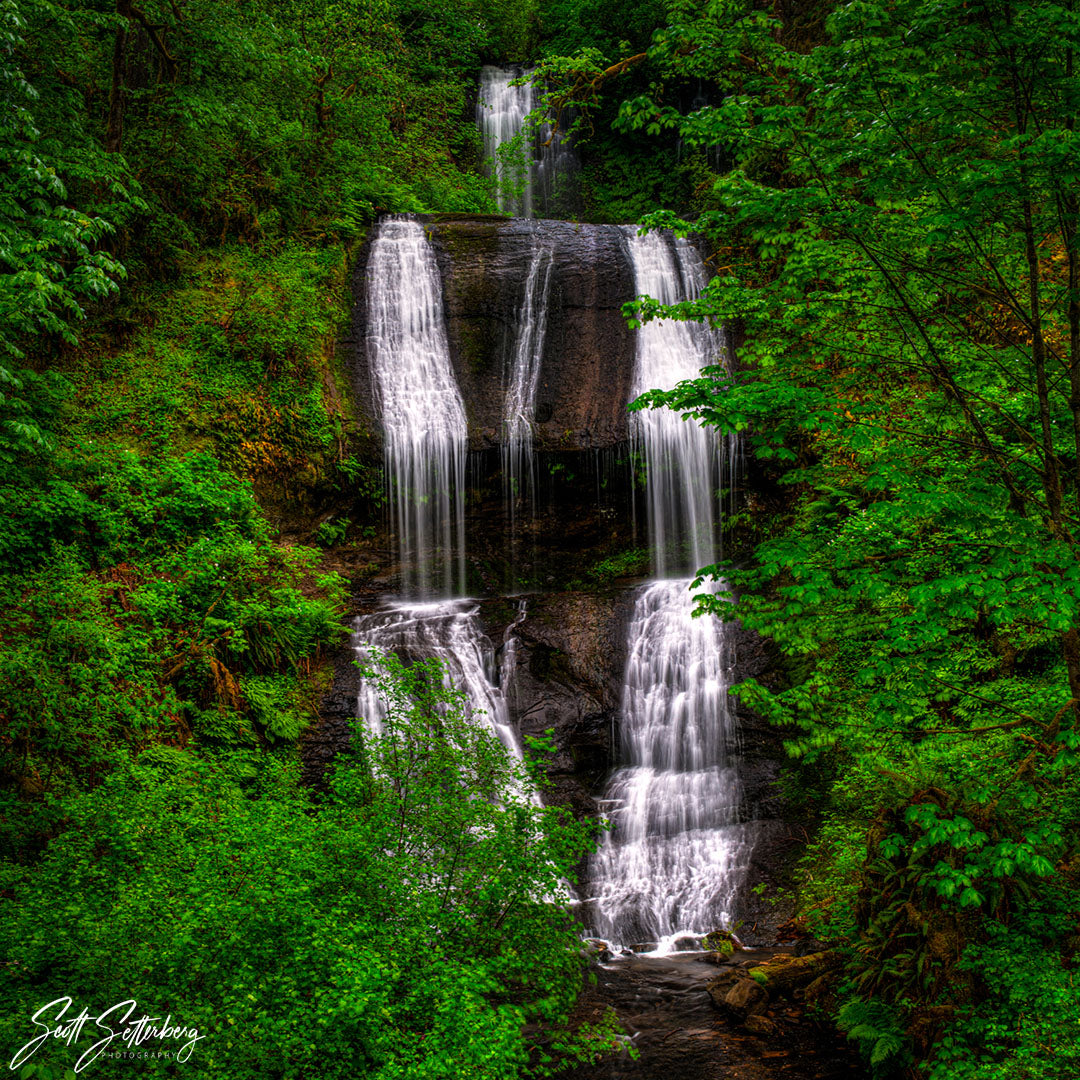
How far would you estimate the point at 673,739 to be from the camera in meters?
10.3

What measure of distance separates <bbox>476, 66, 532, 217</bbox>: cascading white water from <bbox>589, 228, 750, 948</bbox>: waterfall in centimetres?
1069

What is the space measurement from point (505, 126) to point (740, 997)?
77.8 ft

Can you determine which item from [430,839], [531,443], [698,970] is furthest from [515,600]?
[430,839]

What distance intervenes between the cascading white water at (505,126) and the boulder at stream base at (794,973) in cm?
2095

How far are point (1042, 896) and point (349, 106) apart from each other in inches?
704

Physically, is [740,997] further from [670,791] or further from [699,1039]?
[670,791]

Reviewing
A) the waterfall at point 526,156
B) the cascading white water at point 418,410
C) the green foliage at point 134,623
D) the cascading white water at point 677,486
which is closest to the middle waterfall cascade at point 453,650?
the green foliage at point 134,623

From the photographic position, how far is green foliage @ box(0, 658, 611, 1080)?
149 inches

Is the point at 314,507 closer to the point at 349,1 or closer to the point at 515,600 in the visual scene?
the point at 515,600

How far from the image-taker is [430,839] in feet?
17.1

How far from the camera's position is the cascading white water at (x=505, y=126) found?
22.7m
